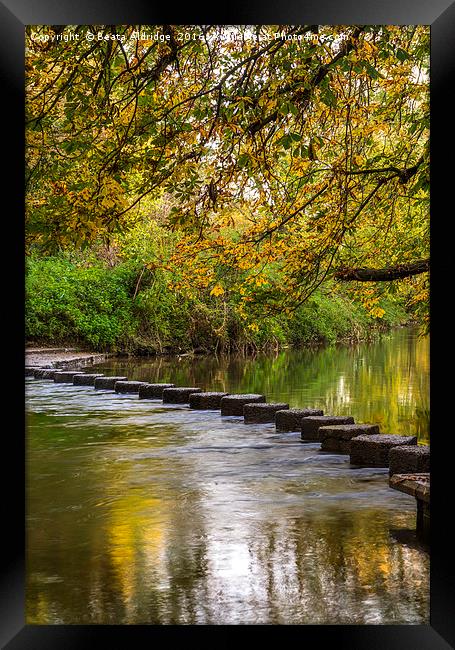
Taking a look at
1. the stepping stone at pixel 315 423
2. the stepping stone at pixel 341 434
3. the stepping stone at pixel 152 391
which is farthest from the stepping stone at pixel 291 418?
the stepping stone at pixel 152 391

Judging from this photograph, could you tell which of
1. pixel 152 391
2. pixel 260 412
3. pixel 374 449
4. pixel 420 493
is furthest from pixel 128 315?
pixel 420 493

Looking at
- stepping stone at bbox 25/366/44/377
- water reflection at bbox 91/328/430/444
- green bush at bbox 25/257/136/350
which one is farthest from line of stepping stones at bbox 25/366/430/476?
green bush at bbox 25/257/136/350

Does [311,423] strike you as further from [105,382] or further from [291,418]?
[105,382]

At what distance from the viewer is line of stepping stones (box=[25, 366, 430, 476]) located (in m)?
9.45

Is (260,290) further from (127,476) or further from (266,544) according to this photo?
(266,544)

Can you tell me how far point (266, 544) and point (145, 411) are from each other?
852 centimetres

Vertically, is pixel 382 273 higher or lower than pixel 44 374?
higher

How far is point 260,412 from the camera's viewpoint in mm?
14062

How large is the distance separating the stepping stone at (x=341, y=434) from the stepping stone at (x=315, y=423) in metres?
0.50

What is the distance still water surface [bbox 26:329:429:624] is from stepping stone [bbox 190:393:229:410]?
0.74 m

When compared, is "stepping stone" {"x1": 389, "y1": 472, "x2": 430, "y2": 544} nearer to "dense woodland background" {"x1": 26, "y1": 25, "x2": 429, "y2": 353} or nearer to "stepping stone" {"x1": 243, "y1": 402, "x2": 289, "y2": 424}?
"dense woodland background" {"x1": 26, "y1": 25, "x2": 429, "y2": 353}

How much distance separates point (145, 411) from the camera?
1526 cm

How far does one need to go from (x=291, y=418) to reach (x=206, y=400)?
2.86 meters
